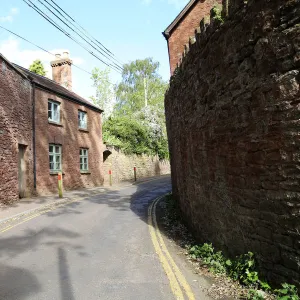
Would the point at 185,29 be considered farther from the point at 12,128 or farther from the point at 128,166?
the point at 128,166

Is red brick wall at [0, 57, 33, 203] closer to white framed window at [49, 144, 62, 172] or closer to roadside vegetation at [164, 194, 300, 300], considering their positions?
white framed window at [49, 144, 62, 172]

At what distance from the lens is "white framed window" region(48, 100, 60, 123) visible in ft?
64.2

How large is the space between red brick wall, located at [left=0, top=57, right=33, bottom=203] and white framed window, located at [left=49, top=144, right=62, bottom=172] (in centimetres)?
225

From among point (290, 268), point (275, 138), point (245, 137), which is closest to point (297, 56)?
point (275, 138)

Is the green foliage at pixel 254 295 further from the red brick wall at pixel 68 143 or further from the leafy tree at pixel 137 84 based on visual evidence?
the leafy tree at pixel 137 84

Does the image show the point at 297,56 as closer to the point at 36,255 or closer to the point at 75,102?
the point at 36,255

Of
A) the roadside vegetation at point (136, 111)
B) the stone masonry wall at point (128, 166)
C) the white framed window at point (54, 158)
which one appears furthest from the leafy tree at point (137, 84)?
the white framed window at point (54, 158)

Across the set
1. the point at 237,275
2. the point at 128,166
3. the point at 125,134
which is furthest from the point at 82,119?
the point at 237,275

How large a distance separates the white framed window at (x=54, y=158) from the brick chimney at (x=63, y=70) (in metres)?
8.46

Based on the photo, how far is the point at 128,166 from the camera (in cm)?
3003

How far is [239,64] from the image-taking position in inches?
187

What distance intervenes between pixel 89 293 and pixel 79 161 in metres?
18.3

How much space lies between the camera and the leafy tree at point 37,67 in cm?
3553

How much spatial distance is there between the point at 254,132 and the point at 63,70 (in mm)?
24804
